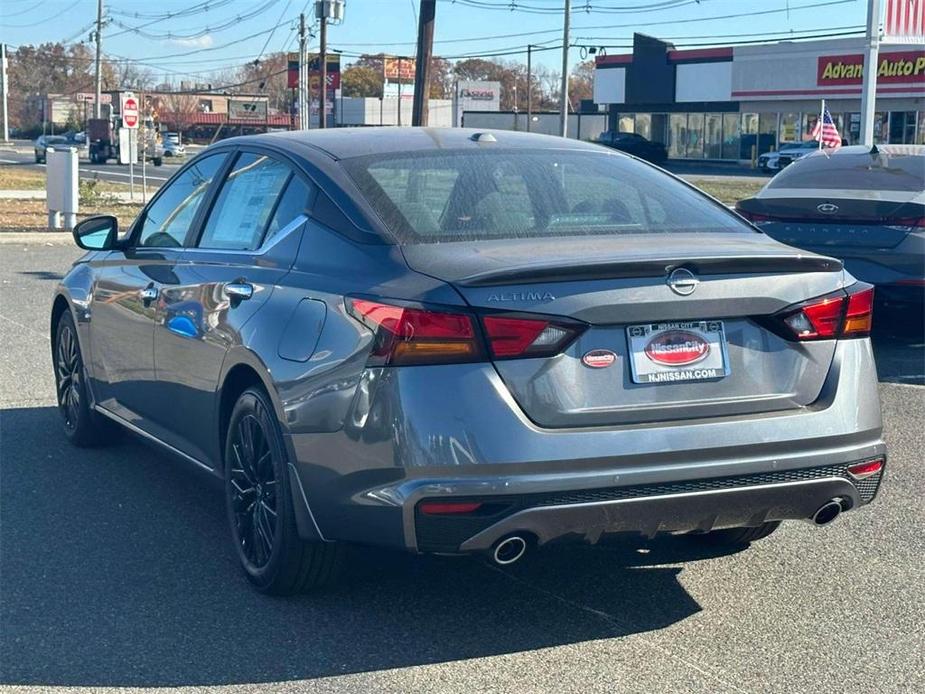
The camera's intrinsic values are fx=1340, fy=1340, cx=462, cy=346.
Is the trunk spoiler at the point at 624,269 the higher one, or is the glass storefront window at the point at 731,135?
the glass storefront window at the point at 731,135

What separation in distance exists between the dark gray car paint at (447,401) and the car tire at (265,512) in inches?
4.5

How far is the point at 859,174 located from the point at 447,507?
7.28 metres

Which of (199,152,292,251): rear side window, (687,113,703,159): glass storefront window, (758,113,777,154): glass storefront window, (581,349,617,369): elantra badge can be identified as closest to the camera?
(581,349,617,369): elantra badge

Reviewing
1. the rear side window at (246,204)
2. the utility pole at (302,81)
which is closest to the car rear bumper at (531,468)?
the rear side window at (246,204)

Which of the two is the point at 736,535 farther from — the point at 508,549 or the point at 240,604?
the point at 240,604

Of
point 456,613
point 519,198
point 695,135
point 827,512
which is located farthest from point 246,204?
point 695,135

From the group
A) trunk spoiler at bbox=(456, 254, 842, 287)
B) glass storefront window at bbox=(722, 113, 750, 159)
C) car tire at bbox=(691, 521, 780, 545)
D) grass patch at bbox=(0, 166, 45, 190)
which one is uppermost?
glass storefront window at bbox=(722, 113, 750, 159)

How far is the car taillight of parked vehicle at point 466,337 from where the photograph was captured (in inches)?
159

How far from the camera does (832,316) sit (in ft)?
14.7

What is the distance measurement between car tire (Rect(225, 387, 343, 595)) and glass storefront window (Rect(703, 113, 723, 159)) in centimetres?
6698

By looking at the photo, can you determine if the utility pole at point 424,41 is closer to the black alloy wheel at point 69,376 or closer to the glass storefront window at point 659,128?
the black alloy wheel at point 69,376

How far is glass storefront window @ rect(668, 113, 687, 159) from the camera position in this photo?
72.5 m

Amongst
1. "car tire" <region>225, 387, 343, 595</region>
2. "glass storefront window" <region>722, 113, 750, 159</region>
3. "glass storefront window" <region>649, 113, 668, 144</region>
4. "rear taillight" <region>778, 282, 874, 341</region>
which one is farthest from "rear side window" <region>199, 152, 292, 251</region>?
"glass storefront window" <region>649, 113, 668, 144</region>

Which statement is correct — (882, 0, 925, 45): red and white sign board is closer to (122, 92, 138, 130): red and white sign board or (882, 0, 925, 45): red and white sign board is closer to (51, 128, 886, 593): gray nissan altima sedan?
(122, 92, 138, 130): red and white sign board
